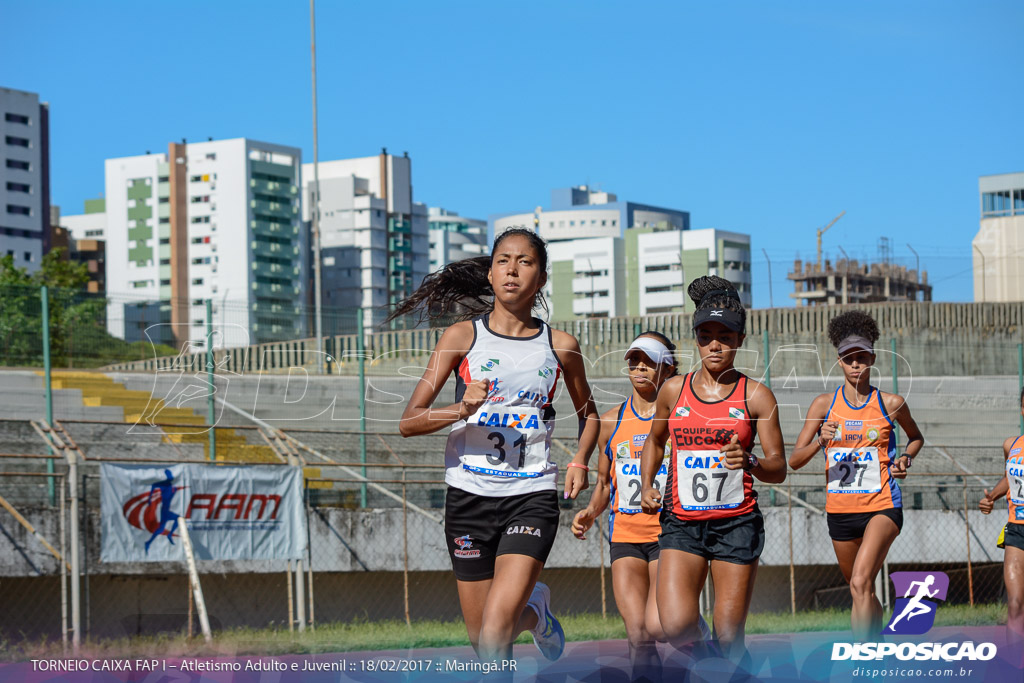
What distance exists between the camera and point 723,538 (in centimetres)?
616

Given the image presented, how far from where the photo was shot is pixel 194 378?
1745cm

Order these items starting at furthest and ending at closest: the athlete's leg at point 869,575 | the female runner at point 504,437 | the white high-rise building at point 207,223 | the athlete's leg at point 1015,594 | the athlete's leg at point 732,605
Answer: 1. the white high-rise building at point 207,223
2. the athlete's leg at point 1015,594
3. the athlete's leg at point 869,575
4. the athlete's leg at point 732,605
5. the female runner at point 504,437

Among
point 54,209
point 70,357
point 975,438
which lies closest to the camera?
point 70,357

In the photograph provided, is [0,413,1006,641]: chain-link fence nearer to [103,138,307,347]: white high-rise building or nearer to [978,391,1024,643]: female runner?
[978,391,1024,643]: female runner

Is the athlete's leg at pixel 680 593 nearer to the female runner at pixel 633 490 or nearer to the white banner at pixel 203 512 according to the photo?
the female runner at pixel 633 490

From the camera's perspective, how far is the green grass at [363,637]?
412 inches

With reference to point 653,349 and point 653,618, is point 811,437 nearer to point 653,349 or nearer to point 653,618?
point 653,349

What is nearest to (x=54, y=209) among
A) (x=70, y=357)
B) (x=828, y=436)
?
(x=70, y=357)

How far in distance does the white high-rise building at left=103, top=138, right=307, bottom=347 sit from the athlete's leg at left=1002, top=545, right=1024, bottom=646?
113 m

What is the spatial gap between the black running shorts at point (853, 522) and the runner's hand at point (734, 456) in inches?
111

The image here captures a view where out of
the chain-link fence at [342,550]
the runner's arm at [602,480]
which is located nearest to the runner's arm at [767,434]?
the runner's arm at [602,480]

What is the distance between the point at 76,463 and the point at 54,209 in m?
144

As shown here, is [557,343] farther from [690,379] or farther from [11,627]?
[11,627]

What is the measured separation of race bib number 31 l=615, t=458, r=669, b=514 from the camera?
750cm
